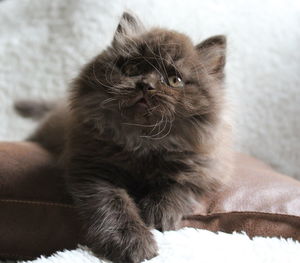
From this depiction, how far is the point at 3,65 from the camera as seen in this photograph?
7.91 feet

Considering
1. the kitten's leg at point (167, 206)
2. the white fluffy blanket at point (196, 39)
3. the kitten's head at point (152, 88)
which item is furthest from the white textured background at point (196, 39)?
the kitten's leg at point (167, 206)

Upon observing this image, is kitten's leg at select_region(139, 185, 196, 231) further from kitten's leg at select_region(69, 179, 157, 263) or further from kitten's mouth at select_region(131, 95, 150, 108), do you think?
kitten's mouth at select_region(131, 95, 150, 108)

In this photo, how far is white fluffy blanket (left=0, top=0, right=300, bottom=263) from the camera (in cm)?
226

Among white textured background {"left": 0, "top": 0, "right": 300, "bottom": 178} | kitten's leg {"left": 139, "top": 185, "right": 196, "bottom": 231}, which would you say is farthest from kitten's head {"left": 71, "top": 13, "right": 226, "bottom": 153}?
white textured background {"left": 0, "top": 0, "right": 300, "bottom": 178}

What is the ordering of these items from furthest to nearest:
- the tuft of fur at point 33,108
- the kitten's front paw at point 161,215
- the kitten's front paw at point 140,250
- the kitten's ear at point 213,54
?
the tuft of fur at point 33,108, the kitten's ear at point 213,54, the kitten's front paw at point 161,215, the kitten's front paw at point 140,250

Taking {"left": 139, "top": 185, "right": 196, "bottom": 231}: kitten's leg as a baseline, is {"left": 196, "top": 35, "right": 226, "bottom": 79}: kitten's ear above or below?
above

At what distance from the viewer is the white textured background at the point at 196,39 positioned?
2256mm

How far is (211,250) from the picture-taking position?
3.65 feet

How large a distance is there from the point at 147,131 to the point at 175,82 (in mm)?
180

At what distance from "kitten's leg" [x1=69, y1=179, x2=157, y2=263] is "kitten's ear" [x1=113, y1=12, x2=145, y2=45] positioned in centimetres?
52

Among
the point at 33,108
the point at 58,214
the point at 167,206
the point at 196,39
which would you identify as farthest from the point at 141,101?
the point at 33,108

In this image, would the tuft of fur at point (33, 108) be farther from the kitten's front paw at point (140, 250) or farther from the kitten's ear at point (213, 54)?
the kitten's front paw at point (140, 250)

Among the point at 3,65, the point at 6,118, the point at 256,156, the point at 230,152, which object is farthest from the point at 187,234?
the point at 3,65

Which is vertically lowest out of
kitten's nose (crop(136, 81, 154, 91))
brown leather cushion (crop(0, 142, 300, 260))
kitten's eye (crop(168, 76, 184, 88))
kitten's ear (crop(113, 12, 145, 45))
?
brown leather cushion (crop(0, 142, 300, 260))
